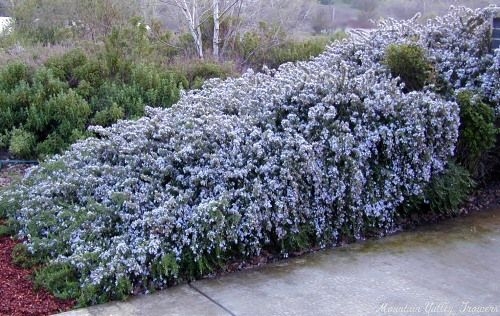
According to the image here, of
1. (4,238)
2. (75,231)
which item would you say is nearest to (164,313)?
(75,231)

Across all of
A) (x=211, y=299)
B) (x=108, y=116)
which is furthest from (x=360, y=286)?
(x=108, y=116)

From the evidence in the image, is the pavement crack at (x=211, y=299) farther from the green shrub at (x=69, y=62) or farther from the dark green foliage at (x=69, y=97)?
the green shrub at (x=69, y=62)

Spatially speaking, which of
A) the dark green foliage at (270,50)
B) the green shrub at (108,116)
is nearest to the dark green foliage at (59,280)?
the green shrub at (108,116)

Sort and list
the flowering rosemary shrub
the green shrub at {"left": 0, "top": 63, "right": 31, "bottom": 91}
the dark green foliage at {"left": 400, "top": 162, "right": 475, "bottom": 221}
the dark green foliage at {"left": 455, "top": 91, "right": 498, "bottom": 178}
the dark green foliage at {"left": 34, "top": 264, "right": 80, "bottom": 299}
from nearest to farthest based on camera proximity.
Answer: the dark green foliage at {"left": 34, "top": 264, "right": 80, "bottom": 299} < the flowering rosemary shrub < the dark green foliage at {"left": 400, "top": 162, "right": 475, "bottom": 221} < the dark green foliage at {"left": 455, "top": 91, "right": 498, "bottom": 178} < the green shrub at {"left": 0, "top": 63, "right": 31, "bottom": 91}

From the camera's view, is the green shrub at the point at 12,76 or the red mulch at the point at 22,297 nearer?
the red mulch at the point at 22,297

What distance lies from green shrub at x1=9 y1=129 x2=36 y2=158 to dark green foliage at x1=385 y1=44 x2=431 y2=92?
4.21 m

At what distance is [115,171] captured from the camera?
5.56m

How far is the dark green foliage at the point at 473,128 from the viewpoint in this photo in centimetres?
636

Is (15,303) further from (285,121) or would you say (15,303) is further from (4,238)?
(285,121)

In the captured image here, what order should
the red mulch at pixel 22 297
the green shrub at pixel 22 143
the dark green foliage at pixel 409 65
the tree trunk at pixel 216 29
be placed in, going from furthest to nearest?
1. the tree trunk at pixel 216 29
2. the green shrub at pixel 22 143
3. the dark green foliage at pixel 409 65
4. the red mulch at pixel 22 297

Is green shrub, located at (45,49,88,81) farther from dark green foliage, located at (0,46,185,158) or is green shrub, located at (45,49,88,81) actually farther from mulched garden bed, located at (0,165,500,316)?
mulched garden bed, located at (0,165,500,316)

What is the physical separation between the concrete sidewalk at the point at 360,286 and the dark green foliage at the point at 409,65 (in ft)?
6.04

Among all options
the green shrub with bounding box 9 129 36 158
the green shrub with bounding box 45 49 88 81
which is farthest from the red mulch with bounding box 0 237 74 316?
the green shrub with bounding box 45 49 88 81

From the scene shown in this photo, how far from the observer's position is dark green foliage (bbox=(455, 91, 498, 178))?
250 inches
